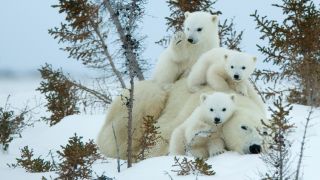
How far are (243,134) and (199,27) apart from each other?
8.73 feet

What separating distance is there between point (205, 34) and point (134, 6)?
7.61ft

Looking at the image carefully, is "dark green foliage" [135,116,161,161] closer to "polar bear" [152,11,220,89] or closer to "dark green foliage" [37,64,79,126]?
"polar bear" [152,11,220,89]

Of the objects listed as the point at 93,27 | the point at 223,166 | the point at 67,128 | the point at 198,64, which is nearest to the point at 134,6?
the point at 198,64

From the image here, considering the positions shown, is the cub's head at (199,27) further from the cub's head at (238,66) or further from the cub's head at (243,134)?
the cub's head at (243,134)

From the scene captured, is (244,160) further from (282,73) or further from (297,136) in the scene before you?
(282,73)

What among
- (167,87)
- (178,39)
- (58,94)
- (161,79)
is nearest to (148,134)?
(167,87)

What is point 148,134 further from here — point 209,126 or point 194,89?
point 194,89

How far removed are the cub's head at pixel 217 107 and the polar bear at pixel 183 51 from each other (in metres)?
1.74

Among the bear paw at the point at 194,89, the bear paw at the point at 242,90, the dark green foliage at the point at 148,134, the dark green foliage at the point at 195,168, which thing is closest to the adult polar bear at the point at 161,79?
the bear paw at the point at 194,89

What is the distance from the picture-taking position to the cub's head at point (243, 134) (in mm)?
6033

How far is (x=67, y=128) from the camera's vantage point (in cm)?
1107

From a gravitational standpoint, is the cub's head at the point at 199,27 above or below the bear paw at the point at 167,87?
above

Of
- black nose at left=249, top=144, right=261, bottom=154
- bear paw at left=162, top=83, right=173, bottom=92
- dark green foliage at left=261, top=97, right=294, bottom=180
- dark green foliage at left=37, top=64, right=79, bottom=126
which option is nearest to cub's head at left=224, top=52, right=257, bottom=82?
bear paw at left=162, top=83, right=173, bottom=92

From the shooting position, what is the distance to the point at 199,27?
333 inches
